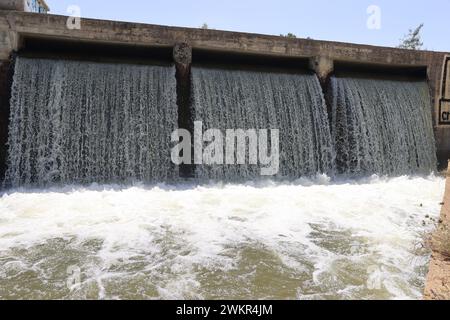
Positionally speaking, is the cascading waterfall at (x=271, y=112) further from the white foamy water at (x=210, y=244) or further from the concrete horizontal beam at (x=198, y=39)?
the white foamy water at (x=210, y=244)

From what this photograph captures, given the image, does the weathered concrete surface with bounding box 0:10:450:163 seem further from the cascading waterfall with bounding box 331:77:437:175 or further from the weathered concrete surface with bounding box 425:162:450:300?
the weathered concrete surface with bounding box 425:162:450:300

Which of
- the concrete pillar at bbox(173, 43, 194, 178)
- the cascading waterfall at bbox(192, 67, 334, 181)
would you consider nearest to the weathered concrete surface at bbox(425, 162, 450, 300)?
the cascading waterfall at bbox(192, 67, 334, 181)

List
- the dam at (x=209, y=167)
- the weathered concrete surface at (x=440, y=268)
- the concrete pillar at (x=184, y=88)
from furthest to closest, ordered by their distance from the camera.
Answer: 1. the concrete pillar at (x=184, y=88)
2. the dam at (x=209, y=167)
3. the weathered concrete surface at (x=440, y=268)

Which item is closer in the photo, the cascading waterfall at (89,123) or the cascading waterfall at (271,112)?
the cascading waterfall at (89,123)

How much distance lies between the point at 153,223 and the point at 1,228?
2.06 metres

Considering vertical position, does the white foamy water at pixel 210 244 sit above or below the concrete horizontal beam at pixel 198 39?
below

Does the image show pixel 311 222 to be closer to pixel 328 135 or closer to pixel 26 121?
pixel 328 135

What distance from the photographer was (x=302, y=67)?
441 inches

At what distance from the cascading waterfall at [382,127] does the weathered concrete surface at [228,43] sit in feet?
1.91

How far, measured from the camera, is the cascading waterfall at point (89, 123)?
8.16m

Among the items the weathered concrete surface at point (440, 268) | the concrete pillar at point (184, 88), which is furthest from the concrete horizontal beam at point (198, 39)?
the weathered concrete surface at point (440, 268)

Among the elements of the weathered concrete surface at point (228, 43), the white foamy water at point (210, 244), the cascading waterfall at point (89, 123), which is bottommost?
the white foamy water at point (210, 244)

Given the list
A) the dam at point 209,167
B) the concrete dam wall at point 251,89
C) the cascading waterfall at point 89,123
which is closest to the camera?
the dam at point 209,167

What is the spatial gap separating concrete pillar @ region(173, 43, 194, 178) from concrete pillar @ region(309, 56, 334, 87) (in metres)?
3.58
